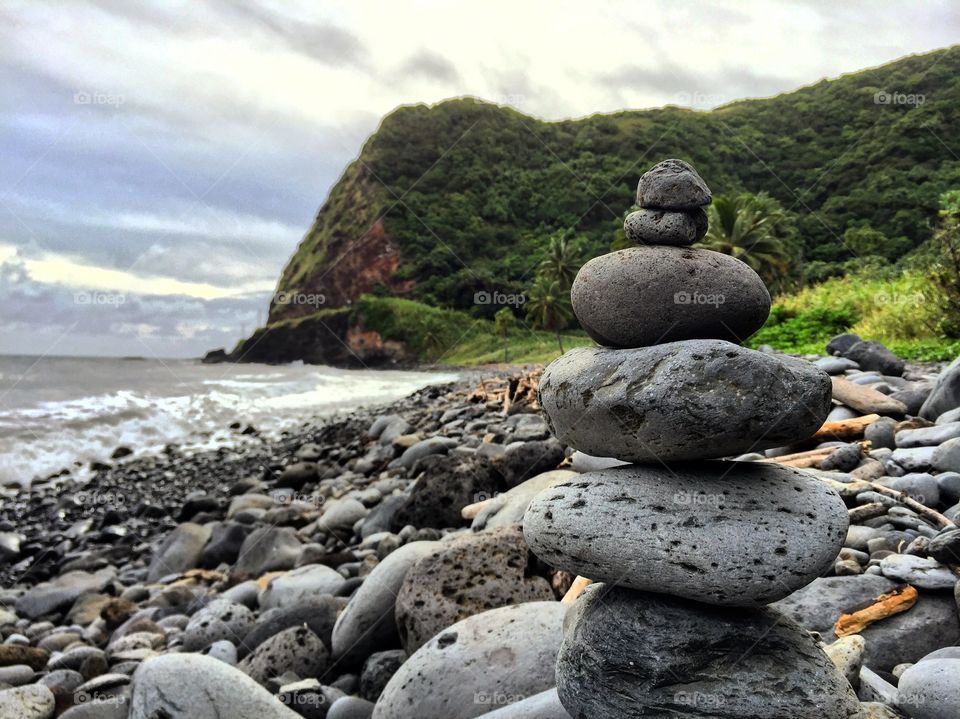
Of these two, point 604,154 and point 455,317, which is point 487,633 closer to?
point 455,317

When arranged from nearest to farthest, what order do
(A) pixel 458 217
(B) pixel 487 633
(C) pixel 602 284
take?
(C) pixel 602 284, (B) pixel 487 633, (A) pixel 458 217

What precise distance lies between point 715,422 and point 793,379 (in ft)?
1.44

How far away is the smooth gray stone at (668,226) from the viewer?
401cm

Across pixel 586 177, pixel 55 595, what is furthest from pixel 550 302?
pixel 586 177

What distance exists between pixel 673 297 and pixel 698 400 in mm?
653

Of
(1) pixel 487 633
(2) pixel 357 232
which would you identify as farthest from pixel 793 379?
(2) pixel 357 232

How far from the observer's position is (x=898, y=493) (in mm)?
6297

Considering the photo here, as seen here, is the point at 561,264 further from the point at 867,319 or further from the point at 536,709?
the point at 536,709

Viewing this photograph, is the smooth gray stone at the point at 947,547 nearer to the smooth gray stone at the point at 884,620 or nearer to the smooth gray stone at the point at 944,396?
the smooth gray stone at the point at 884,620

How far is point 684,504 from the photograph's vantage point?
3.53 m

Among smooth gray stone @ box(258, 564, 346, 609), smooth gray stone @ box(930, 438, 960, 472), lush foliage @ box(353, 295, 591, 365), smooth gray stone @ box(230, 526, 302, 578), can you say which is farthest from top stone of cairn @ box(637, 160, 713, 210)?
lush foliage @ box(353, 295, 591, 365)

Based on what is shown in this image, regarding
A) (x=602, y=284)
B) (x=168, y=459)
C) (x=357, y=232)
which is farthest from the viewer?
(x=357, y=232)

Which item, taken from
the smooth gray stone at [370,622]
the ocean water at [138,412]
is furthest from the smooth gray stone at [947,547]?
the ocean water at [138,412]

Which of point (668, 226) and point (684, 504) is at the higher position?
point (668, 226)
